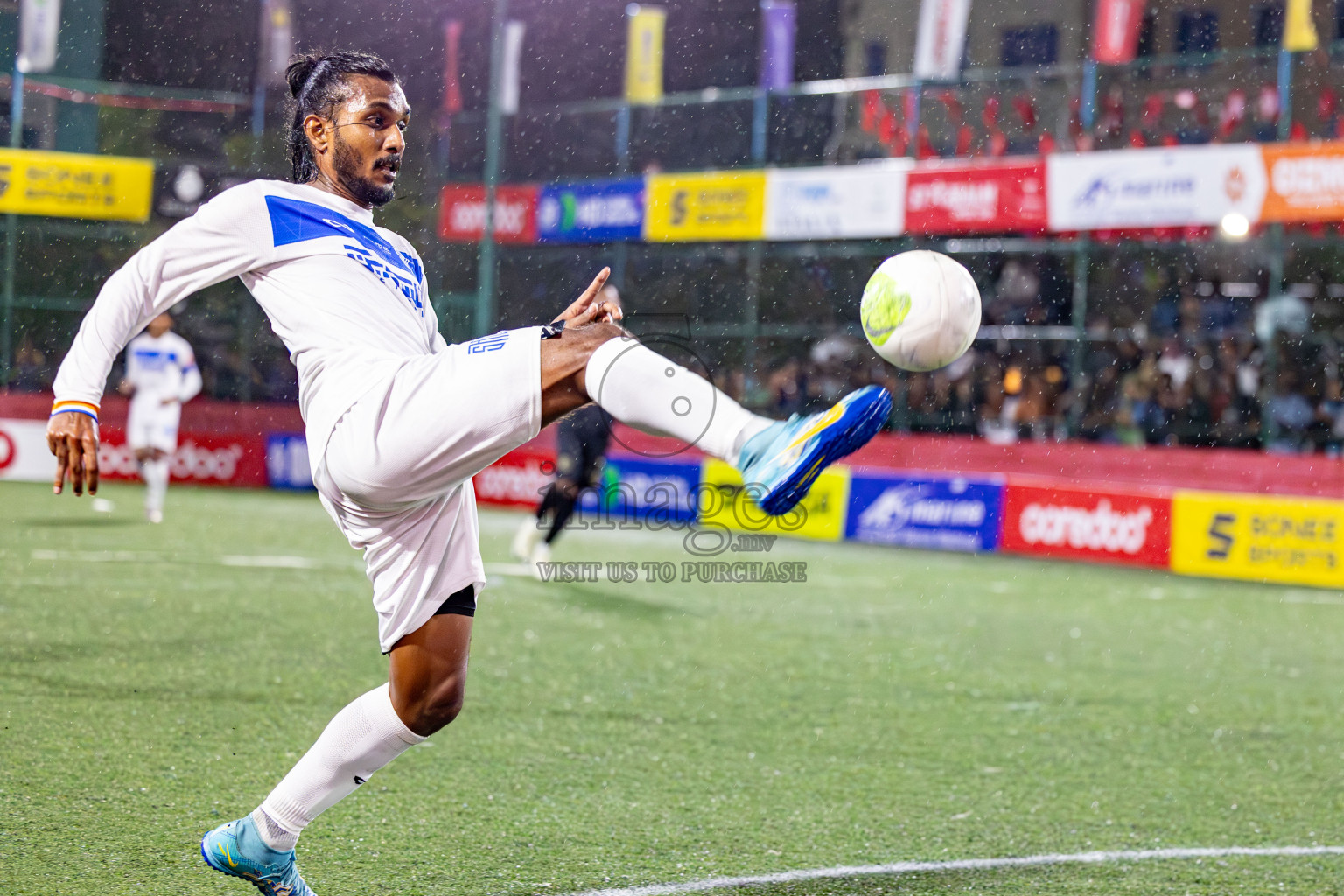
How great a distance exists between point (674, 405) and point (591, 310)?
536 mm

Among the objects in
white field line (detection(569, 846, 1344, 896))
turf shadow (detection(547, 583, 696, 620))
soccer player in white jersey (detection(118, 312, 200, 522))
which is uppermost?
soccer player in white jersey (detection(118, 312, 200, 522))

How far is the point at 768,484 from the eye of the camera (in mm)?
2695

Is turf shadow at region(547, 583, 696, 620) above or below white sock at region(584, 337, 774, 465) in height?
below

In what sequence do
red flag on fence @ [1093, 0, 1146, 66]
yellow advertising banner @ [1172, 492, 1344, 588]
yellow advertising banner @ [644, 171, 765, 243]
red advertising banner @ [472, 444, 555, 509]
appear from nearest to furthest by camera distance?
yellow advertising banner @ [1172, 492, 1344, 588] → red advertising banner @ [472, 444, 555, 509] → red flag on fence @ [1093, 0, 1146, 66] → yellow advertising banner @ [644, 171, 765, 243]

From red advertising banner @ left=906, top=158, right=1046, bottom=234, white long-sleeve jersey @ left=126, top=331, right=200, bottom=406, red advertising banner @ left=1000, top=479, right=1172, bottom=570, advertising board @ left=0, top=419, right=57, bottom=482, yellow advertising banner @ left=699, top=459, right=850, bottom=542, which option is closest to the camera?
red advertising banner @ left=1000, top=479, right=1172, bottom=570

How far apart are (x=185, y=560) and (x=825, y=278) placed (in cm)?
1065

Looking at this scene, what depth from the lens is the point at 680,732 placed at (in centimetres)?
591

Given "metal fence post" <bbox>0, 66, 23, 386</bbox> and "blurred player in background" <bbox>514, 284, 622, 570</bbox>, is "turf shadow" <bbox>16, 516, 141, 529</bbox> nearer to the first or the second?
"blurred player in background" <bbox>514, 284, 622, 570</bbox>

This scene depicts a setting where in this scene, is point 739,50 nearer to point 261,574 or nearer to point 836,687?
point 261,574

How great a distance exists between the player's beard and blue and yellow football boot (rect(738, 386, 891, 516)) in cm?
125

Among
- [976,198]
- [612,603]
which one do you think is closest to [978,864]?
[612,603]

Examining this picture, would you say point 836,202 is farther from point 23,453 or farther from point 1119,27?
point 23,453

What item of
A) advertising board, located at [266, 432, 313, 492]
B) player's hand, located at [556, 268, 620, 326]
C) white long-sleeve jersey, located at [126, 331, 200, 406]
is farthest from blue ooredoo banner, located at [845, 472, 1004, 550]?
player's hand, located at [556, 268, 620, 326]

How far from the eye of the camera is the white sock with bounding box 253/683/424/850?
3352 millimetres
